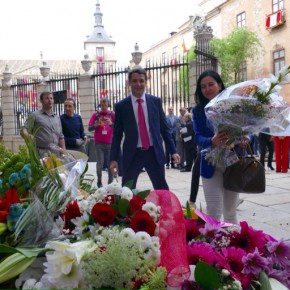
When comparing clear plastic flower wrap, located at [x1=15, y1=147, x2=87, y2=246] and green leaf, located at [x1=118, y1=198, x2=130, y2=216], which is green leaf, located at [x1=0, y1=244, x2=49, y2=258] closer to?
clear plastic flower wrap, located at [x1=15, y1=147, x2=87, y2=246]

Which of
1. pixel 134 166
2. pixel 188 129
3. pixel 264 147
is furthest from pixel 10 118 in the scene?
pixel 134 166

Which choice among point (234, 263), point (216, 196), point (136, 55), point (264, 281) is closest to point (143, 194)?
point (234, 263)

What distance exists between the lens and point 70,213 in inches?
61.7

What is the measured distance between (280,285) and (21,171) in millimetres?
1200

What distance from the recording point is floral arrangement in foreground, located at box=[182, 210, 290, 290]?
125 cm

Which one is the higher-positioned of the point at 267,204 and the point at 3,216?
the point at 3,216

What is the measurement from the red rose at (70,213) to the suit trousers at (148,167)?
285 cm

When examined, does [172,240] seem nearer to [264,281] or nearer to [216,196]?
[264,281]

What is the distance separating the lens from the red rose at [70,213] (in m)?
1.56

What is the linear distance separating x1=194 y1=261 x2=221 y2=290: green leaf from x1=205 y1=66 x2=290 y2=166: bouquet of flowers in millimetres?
1834

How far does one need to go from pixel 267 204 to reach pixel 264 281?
16.8ft

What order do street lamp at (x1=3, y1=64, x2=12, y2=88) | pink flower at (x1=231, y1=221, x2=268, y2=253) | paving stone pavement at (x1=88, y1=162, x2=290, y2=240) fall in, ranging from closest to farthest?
pink flower at (x1=231, y1=221, x2=268, y2=253) → paving stone pavement at (x1=88, y1=162, x2=290, y2=240) → street lamp at (x1=3, y1=64, x2=12, y2=88)

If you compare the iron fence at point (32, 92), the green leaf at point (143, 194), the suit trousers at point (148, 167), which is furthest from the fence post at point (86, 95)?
the green leaf at point (143, 194)

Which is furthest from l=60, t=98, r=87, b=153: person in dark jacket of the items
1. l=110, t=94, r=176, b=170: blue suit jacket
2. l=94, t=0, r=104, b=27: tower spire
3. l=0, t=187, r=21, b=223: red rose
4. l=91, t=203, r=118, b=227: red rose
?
l=94, t=0, r=104, b=27: tower spire
